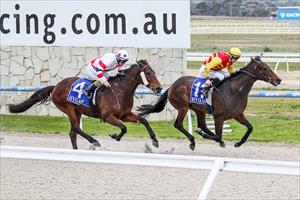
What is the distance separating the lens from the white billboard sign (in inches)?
595

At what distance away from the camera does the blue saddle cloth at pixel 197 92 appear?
11.9 m

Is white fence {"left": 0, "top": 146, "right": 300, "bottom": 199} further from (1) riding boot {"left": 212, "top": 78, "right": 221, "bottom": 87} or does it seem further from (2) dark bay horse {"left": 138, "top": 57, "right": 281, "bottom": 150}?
(1) riding boot {"left": 212, "top": 78, "right": 221, "bottom": 87}

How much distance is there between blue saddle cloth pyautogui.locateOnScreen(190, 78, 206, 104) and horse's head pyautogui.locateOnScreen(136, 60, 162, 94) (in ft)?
2.29

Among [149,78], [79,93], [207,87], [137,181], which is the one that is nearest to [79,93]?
[79,93]

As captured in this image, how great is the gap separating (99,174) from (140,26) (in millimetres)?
5435

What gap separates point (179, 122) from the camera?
12297 mm

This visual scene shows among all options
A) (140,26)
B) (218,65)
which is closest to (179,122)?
(218,65)

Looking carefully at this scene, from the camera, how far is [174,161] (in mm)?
5656

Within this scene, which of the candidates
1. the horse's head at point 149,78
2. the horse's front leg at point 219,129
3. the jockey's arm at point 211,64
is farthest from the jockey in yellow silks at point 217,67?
the horse's head at point 149,78

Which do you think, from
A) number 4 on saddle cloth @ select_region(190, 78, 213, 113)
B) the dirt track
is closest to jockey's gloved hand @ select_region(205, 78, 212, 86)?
number 4 on saddle cloth @ select_region(190, 78, 213, 113)

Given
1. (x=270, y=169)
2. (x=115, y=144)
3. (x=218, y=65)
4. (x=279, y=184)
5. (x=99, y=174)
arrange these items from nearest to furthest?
(x=270, y=169) → (x=279, y=184) → (x=99, y=174) → (x=218, y=65) → (x=115, y=144)

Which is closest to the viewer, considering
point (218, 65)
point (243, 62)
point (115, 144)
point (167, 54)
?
point (218, 65)

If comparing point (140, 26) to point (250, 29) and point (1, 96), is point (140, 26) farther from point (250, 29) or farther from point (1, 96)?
point (250, 29)

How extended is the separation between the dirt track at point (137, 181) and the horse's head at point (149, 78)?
86 centimetres
